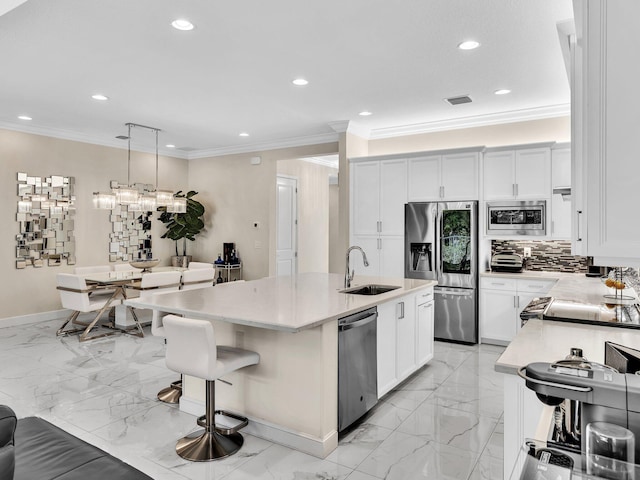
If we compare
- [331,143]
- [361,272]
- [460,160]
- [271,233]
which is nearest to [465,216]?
[460,160]

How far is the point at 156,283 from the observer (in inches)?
205

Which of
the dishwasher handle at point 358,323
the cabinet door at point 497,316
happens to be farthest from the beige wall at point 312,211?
the dishwasher handle at point 358,323

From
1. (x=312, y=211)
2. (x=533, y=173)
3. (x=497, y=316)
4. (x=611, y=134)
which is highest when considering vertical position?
(x=533, y=173)

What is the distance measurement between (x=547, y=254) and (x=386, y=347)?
320cm

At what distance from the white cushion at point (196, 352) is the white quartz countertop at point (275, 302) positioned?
4.3 inches

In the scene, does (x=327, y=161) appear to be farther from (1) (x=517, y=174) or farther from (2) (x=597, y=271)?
(2) (x=597, y=271)

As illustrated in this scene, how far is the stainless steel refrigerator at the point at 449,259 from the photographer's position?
5180mm

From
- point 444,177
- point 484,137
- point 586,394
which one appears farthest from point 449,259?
point 586,394

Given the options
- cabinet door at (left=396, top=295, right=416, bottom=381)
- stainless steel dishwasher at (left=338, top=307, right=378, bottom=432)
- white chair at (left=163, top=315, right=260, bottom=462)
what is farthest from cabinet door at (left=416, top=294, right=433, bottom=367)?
white chair at (left=163, top=315, right=260, bottom=462)

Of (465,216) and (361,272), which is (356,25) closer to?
(465,216)

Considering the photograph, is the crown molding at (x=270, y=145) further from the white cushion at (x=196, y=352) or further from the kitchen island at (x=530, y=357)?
the kitchen island at (x=530, y=357)

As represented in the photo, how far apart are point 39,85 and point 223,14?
8.70 ft

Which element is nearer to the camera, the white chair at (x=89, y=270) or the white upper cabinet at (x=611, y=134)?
the white upper cabinet at (x=611, y=134)

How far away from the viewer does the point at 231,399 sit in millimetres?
2998
